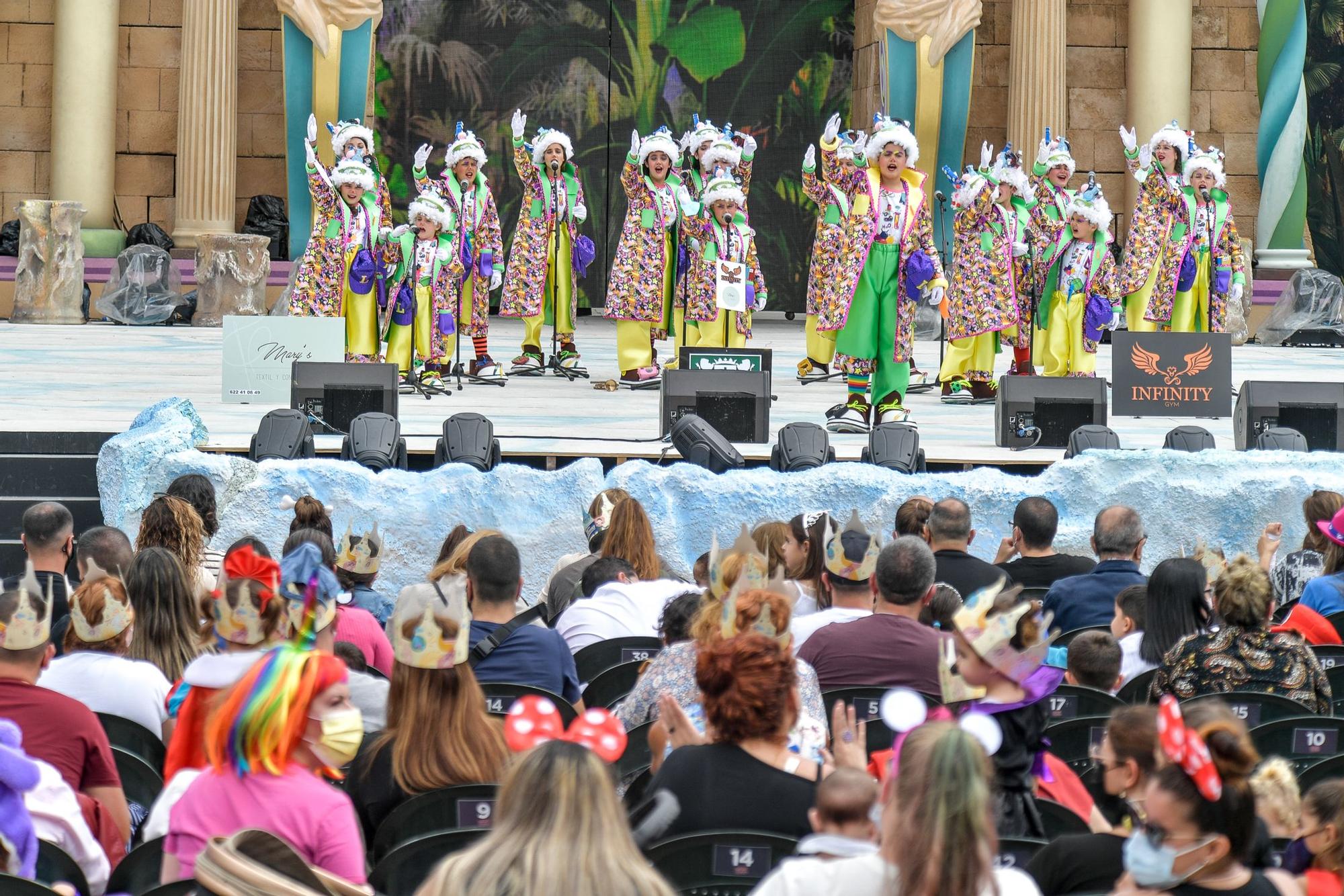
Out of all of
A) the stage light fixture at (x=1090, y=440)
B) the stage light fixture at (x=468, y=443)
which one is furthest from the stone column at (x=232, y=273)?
the stage light fixture at (x=1090, y=440)

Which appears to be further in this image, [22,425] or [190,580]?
[22,425]

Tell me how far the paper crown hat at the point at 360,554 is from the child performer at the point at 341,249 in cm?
566

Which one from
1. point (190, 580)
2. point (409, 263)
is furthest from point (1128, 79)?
point (190, 580)

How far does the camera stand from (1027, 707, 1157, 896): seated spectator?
100 inches

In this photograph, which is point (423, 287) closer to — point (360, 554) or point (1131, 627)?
point (360, 554)

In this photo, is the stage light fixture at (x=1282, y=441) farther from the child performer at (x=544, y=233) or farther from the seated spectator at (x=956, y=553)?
the child performer at (x=544, y=233)

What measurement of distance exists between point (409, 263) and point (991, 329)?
360 cm

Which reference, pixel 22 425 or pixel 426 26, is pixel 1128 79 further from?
pixel 22 425

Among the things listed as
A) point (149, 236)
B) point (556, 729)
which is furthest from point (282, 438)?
point (149, 236)

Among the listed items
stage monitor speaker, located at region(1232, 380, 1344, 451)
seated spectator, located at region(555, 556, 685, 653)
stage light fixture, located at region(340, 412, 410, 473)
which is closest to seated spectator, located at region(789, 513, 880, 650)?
seated spectator, located at region(555, 556, 685, 653)

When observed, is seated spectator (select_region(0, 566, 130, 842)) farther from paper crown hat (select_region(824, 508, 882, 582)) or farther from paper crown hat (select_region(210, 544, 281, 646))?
paper crown hat (select_region(824, 508, 882, 582))

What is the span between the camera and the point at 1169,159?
427 inches

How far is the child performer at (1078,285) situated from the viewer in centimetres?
1070

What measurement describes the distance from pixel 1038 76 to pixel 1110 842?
48.8 ft
